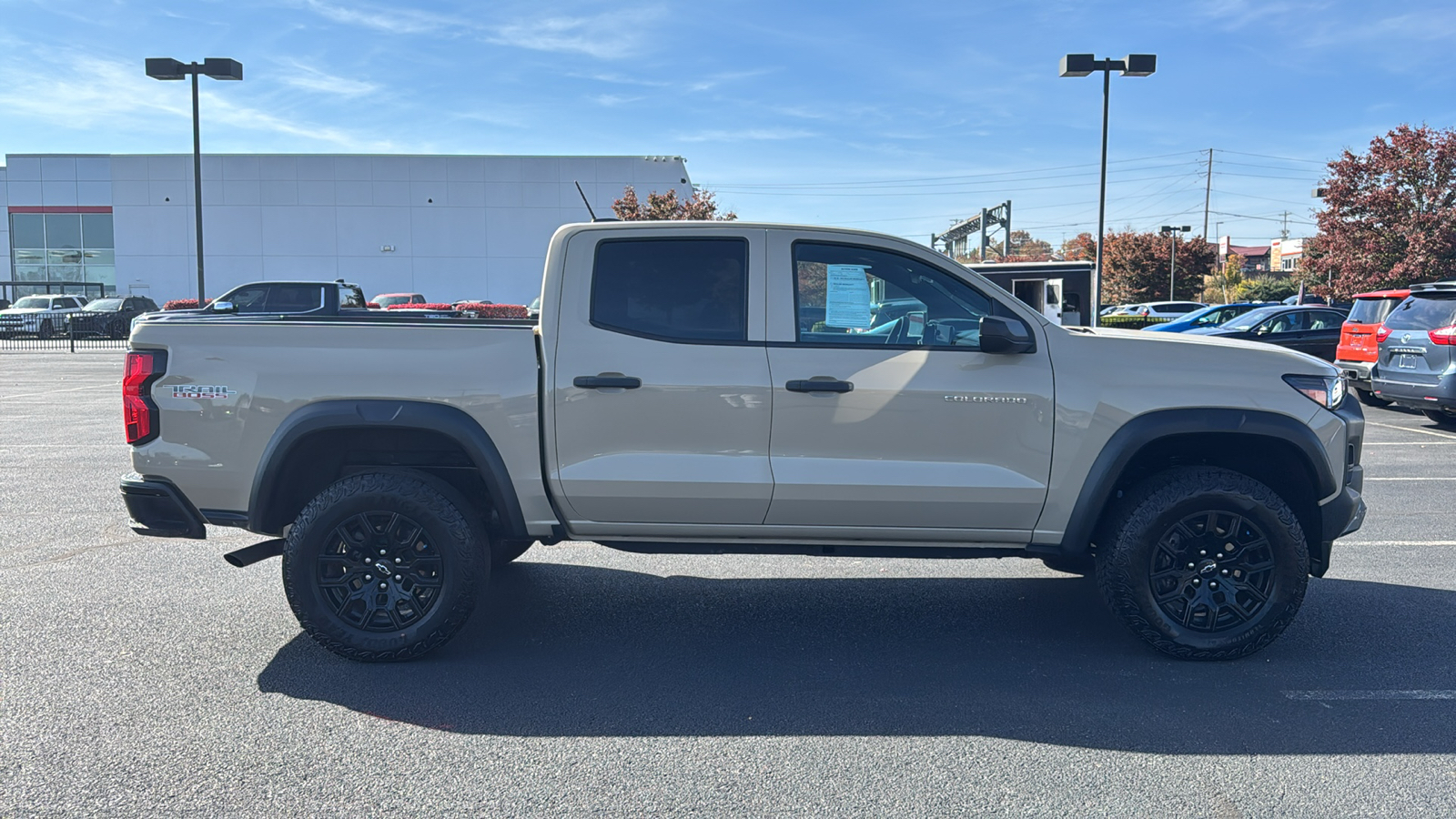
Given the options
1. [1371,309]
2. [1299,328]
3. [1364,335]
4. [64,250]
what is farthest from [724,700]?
[64,250]

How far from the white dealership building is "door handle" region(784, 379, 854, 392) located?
150ft

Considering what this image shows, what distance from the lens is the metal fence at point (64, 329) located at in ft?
118

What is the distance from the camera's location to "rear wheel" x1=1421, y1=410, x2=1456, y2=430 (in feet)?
45.1

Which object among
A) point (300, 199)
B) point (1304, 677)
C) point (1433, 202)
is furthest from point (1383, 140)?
point (300, 199)

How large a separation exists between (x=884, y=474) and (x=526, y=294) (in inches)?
1893

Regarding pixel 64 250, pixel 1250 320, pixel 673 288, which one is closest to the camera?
pixel 673 288

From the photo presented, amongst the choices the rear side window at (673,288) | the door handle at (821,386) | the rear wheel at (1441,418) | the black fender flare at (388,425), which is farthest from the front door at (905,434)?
the rear wheel at (1441,418)

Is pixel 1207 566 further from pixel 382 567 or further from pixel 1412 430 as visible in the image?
pixel 1412 430

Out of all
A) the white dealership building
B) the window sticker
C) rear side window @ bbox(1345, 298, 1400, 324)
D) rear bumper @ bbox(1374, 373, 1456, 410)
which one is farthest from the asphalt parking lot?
the white dealership building

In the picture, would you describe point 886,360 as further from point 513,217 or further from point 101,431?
point 513,217

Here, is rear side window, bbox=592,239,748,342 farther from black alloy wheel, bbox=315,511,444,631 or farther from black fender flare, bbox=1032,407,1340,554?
black fender flare, bbox=1032,407,1340,554

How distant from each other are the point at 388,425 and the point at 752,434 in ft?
5.11

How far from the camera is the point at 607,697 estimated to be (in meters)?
4.25

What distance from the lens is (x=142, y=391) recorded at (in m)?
4.62
